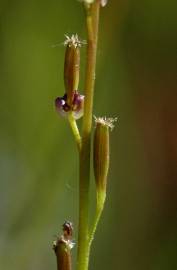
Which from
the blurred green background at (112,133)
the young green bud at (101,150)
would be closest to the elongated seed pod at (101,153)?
the young green bud at (101,150)

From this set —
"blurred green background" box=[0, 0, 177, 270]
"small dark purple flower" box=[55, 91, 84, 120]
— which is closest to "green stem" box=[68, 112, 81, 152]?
"small dark purple flower" box=[55, 91, 84, 120]

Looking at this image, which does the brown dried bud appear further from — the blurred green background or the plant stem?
the blurred green background

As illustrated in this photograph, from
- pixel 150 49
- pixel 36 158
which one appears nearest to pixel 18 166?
pixel 36 158

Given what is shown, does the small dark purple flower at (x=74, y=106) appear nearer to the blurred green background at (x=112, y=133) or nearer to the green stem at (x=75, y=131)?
the green stem at (x=75, y=131)

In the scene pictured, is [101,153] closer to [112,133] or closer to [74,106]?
[74,106]

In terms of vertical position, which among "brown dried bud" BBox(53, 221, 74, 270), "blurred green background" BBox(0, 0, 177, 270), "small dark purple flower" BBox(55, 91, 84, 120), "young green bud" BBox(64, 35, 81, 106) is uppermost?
"blurred green background" BBox(0, 0, 177, 270)

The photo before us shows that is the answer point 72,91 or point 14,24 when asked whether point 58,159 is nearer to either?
point 14,24
